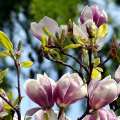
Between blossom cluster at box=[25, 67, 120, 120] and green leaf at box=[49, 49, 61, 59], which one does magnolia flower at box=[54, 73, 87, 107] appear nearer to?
blossom cluster at box=[25, 67, 120, 120]

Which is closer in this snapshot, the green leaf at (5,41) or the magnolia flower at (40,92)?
the magnolia flower at (40,92)

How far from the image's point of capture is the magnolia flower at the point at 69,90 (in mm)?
1082

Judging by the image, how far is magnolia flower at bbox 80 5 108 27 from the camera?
4.18 ft

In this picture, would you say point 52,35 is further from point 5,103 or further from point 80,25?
point 5,103

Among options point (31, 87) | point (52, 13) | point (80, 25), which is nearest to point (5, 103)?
point (31, 87)

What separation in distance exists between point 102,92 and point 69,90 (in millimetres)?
57

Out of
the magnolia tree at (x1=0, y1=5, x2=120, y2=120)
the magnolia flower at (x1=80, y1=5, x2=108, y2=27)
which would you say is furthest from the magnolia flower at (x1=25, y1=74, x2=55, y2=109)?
the magnolia flower at (x1=80, y1=5, x2=108, y2=27)

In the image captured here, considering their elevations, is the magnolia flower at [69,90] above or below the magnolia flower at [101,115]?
above

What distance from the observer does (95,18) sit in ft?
4.22

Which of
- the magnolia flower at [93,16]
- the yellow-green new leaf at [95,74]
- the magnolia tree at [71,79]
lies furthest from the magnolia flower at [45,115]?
the magnolia flower at [93,16]

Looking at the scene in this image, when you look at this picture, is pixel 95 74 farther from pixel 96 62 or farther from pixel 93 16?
pixel 93 16

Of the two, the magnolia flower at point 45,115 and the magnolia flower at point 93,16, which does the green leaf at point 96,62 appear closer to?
the magnolia flower at point 93,16

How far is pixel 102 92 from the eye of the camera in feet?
3.60

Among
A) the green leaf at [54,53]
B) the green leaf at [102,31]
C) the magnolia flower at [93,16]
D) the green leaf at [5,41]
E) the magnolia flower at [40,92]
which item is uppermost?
the magnolia flower at [93,16]
